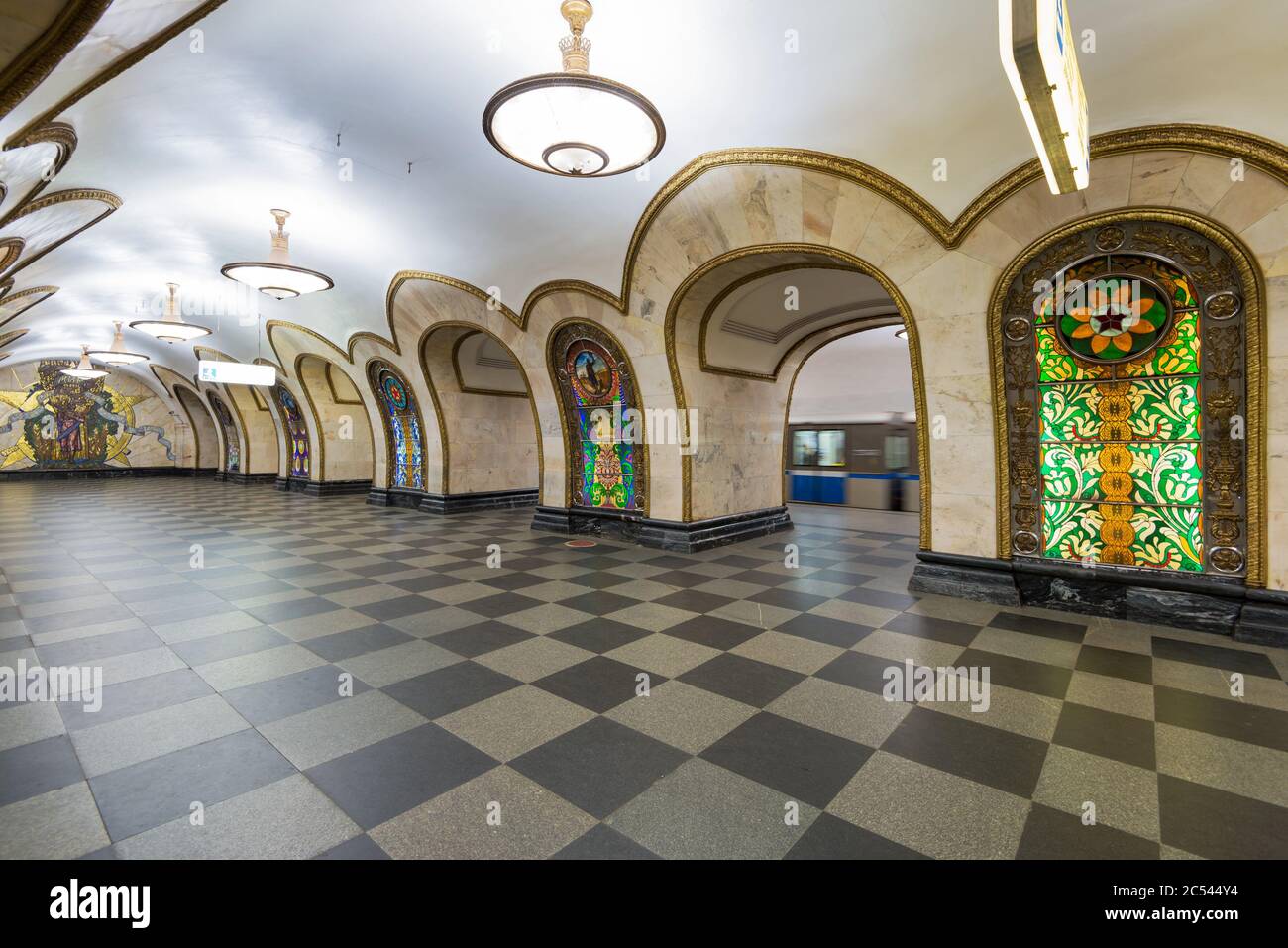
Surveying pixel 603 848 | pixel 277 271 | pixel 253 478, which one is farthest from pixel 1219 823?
pixel 253 478

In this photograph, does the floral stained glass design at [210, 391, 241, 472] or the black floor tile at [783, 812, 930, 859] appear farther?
the floral stained glass design at [210, 391, 241, 472]

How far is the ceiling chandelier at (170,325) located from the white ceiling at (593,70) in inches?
180

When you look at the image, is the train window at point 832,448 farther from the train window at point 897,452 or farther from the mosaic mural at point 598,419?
the mosaic mural at point 598,419

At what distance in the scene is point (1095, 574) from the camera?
462cm

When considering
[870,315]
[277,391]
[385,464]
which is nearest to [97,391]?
[277,391]

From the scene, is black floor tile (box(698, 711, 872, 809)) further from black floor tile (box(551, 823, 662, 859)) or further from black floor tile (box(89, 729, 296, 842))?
black floor tile (box(89, 729, 296, 842))

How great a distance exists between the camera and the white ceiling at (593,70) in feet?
11.9

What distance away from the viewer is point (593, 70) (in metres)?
4.39

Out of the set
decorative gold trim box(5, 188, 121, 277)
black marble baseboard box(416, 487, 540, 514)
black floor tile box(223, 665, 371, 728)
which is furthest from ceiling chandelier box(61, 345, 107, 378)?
black floor tile box(223, 665, 371, 728)

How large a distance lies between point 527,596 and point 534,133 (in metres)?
3.49

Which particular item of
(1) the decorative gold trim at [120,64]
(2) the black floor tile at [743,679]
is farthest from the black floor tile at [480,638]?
(1) the decorative gold trim at [120,64]

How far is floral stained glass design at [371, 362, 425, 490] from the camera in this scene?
11758 millimetres

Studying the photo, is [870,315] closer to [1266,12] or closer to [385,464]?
[1266,12]

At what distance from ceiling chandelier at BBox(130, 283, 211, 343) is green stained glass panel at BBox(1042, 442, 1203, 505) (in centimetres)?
1374
